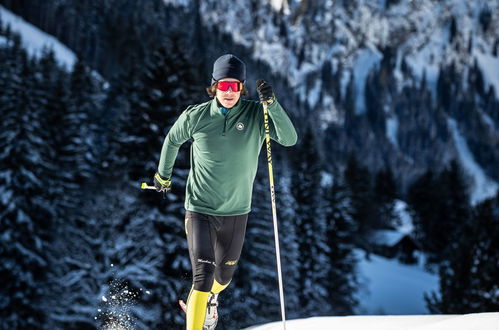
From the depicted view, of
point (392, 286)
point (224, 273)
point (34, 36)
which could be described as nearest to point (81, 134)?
point (224, 273)

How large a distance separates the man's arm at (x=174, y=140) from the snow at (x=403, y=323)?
2.76 meters

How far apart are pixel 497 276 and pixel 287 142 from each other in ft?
88.0

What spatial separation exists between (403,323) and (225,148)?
311cm

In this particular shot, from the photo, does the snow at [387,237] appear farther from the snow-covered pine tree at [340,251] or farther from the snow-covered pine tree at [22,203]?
the snow-covered pine tree at [22,203]

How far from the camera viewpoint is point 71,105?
3359cm

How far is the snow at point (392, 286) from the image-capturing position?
5403 centimetres

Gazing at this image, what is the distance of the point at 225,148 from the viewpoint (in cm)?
540

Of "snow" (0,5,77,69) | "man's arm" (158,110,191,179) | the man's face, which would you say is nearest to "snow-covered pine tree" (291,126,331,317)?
"man's arm" (158,110,191,179)

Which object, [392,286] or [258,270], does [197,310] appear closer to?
[258,270]

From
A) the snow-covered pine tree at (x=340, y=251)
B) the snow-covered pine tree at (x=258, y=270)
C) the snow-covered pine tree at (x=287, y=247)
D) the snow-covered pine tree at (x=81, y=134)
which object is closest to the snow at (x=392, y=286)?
the snow-covered pine tree at (x=340, y=251)

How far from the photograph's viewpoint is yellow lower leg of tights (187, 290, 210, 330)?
17.6 ft

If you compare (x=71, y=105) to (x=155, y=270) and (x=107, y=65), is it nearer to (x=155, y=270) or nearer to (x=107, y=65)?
(x=155, y=270)

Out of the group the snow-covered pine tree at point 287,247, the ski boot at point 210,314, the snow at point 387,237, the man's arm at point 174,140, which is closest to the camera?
the man's arm at point 174,140

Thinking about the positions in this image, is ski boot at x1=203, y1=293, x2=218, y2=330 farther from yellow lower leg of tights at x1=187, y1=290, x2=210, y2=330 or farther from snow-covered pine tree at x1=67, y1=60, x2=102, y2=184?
snow-covered pine tree at x1=67, y1=60, x2=102, y2=184
